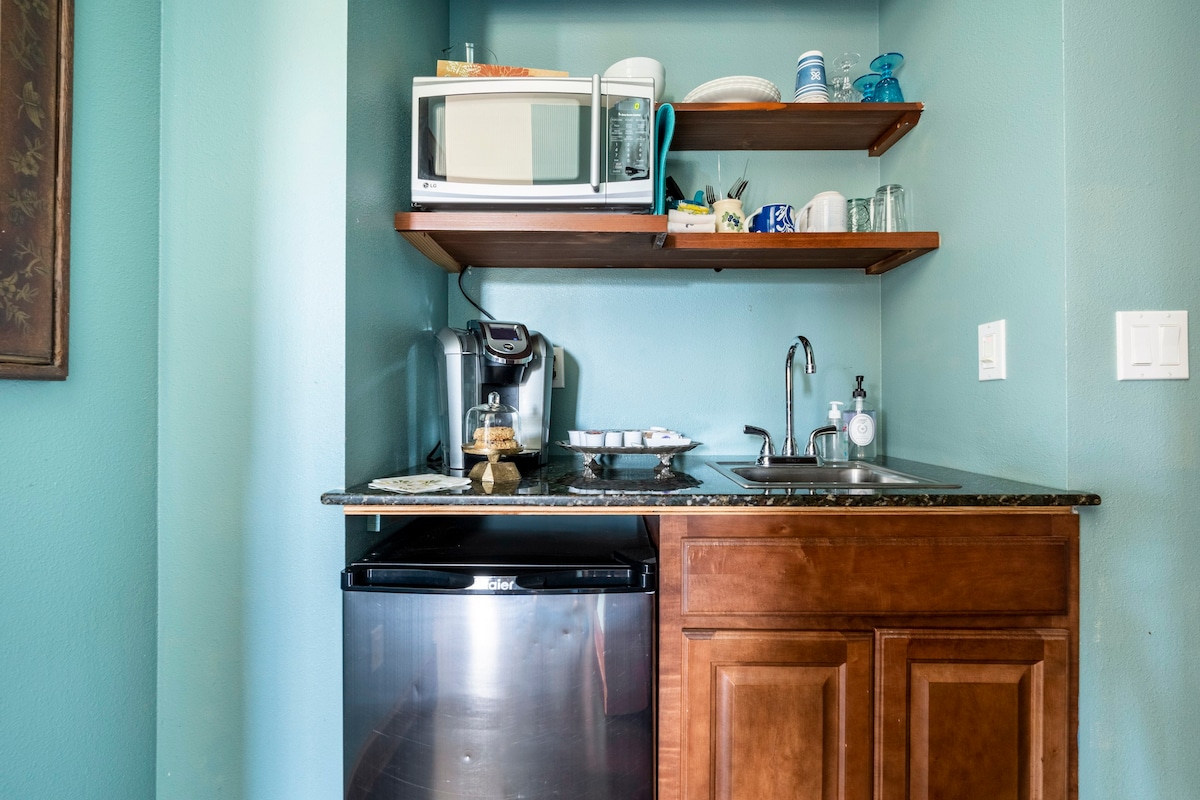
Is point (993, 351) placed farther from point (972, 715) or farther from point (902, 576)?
point (972, 715)

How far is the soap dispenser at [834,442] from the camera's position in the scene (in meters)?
1.55

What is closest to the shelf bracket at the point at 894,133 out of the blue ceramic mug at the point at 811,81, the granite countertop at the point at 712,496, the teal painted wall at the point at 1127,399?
the blue ceramic mug at the point at 811,81

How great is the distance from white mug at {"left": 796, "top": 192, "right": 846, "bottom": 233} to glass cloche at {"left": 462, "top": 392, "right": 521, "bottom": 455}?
983 mm

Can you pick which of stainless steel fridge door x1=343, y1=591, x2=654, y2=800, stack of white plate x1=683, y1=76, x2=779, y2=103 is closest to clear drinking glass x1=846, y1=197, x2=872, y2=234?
stack of white plate x1=683, y1=76, x2=779, y2=103

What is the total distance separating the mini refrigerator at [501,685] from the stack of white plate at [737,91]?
1271 millimetres

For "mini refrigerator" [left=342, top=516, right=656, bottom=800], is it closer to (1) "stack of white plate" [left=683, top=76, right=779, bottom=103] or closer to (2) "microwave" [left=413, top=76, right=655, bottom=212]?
(2) "microwave" [left=413, top=76, right=655, bottom=212]

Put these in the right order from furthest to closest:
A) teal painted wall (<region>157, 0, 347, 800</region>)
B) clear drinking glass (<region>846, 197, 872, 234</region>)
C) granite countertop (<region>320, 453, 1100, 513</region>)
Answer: clear drinking glass (<region>846, 197, 872, 234</region>)
teal painted wall (<region>157, 0, 347, 800</region>)
granite countertop (<region>320, 453, 1100, 513</region>)

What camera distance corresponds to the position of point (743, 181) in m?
1.66

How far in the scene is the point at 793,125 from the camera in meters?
1.52

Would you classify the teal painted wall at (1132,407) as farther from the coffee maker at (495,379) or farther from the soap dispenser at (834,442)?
the coffee maker at (495,379)

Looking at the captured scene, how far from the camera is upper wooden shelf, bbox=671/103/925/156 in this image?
143 cm

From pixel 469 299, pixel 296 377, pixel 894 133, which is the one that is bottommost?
pixel 296 377

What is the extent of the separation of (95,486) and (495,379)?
2.71ft

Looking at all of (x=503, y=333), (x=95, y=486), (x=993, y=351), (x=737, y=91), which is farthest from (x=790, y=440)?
(x=95, y=486)
